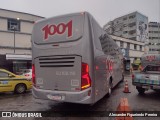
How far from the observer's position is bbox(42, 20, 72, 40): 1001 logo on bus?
6.22 meters

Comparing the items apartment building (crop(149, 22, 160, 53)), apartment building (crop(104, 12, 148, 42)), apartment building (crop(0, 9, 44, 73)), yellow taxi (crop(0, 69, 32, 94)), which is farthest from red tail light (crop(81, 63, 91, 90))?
apartment building (crop(149, 22, 160, 53))

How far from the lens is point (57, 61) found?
6.35 metres

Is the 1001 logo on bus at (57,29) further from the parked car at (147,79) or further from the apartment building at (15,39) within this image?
the apartment building at (15,39)

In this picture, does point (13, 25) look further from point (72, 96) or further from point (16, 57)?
point (72, 96)

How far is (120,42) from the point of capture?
47.7 meters

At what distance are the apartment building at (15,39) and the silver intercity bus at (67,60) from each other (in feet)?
63.6

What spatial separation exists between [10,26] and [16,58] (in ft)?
19.2

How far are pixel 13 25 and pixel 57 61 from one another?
2395 cm

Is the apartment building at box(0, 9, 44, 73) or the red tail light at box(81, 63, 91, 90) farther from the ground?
the apartment building at box(0, 9, 44, 73)

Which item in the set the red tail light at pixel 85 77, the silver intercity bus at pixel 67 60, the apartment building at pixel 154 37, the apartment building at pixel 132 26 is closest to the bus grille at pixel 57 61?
the silver intercity bus at pixel 67 60

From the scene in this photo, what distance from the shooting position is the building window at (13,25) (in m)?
27.4

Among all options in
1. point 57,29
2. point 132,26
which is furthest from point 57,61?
point 132,26

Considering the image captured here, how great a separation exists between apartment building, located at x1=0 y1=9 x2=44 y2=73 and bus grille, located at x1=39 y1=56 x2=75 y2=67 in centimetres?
1940

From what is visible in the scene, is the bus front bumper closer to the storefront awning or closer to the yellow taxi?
the yellow taxi
